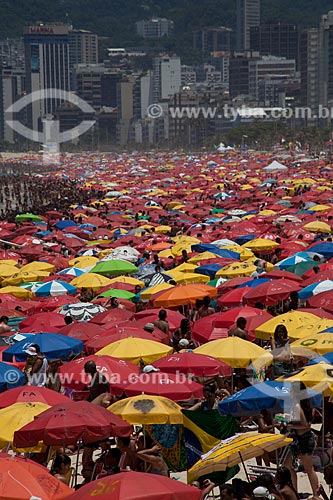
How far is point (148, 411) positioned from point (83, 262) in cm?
1261

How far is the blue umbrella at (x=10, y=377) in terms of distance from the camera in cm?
1084

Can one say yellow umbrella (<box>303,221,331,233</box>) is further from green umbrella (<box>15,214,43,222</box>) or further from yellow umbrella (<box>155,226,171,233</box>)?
green umbrella (<box>15,214,43,222</box>)

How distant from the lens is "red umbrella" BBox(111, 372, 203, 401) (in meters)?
9.75

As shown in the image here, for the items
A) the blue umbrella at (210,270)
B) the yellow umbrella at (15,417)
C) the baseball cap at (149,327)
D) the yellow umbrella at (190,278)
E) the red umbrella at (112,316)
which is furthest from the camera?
the blue umbrella at (210,270)

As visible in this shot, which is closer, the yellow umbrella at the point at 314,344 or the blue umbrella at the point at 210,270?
the yellow umbrella at the point at 314,344

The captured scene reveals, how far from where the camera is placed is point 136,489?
261 inches

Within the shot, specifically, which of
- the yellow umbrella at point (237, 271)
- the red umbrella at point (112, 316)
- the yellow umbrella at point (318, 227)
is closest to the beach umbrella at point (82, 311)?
the red umbrella at point (112, 316)

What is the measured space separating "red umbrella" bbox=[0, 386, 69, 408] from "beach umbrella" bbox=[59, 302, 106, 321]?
5140 millimetres

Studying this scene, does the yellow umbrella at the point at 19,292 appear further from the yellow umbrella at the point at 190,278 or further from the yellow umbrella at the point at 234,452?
the yellow umbrella at the point at 234,452

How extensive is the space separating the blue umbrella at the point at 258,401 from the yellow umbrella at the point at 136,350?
7.72 feet

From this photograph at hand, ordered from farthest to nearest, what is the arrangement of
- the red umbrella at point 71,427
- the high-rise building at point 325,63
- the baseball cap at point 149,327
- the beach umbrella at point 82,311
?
the high-rise building at point 325,63 → the beach umbrella at point 82,311 → the baseball cap at point 149,327 → the red umbrella at point 71,427

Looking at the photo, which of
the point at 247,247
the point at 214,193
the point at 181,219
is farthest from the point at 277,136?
the point at 247,247

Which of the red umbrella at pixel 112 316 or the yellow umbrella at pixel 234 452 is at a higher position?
the yellow umbrella at pixel 234 452

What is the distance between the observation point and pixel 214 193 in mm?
43844
